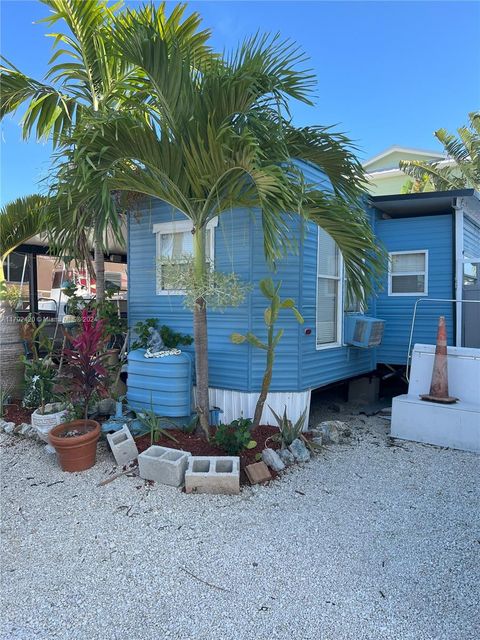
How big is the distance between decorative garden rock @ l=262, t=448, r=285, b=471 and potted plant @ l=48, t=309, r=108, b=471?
5.21 feet

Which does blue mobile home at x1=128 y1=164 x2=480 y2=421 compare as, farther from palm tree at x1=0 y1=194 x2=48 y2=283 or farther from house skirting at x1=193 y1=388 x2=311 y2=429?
palm tree at x1=0 y1=194 x2=48 y2=283

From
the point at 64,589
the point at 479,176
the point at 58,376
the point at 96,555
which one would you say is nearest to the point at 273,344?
the point at 96,555

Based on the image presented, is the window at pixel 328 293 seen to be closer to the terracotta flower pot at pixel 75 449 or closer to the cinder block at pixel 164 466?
the cinder block at pixel 164 466

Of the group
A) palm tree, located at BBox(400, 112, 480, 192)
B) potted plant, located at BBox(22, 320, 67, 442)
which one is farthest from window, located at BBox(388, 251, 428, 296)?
palm tree, located at BBox(400, 112, 480, 192)

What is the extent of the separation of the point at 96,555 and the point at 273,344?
7.42 ft

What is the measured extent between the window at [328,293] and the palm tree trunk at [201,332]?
5.92 ft

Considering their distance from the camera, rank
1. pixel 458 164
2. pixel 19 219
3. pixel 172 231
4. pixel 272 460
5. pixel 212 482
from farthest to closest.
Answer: pixel 458 164 → pixel 19 219 → pixel 172 231 → pixel 272 460 → pixel 212 482

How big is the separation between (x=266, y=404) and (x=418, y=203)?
4092mm

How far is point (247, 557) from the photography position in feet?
8.48

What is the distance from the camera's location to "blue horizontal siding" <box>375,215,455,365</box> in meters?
6.52

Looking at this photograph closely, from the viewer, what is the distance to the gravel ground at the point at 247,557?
2.04m

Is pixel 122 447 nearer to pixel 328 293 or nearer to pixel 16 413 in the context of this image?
pixel 16 413

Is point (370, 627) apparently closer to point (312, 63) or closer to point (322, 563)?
point (322, 563)

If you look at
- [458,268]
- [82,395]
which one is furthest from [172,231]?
[458,268]
